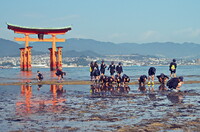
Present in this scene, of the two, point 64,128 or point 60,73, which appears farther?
point 60,73

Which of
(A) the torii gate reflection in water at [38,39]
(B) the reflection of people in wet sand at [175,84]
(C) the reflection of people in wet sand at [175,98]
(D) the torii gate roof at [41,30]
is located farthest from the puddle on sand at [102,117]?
(D) the torii gate roof at [41,30]

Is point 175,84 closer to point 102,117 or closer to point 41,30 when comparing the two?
point 102,117

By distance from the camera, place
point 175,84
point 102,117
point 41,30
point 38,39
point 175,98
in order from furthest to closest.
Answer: point 38,39
point 41,30
point 175,84
point 175,98
point 102,117

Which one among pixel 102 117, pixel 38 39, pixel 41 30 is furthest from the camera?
pixel 38 39

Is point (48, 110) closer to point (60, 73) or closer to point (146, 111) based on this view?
point (146, 111)

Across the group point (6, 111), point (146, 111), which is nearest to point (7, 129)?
point (6, 111)

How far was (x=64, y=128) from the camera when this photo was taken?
8.87 metres

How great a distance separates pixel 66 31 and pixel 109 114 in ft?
229

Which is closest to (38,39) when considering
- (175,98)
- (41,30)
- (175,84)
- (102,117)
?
(41,30)

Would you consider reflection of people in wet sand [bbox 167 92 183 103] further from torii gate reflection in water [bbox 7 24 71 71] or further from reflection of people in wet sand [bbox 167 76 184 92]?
torii gate reflection in water [bbox 7 24 71 71]

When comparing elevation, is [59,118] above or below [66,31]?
below

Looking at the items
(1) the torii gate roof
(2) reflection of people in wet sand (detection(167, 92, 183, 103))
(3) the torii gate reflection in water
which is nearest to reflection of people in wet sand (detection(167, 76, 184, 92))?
(2) reflection of people in wet sand (detection(167, 92, 183, 103))

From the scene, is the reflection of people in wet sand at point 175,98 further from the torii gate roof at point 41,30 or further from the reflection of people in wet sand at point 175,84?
the torii gate roof at point 41,30

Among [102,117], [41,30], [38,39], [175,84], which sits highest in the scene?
[41,30]
